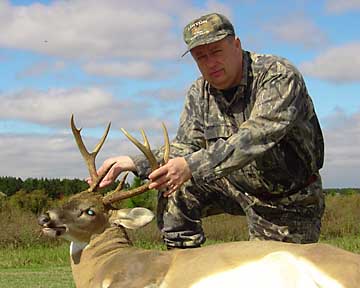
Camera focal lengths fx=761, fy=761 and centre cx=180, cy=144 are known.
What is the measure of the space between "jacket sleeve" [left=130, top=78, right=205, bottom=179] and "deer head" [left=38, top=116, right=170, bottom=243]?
0.79 metres

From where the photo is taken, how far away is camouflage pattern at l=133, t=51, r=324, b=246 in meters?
5.94

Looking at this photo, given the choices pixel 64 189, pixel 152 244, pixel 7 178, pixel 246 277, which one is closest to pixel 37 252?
pixel 152 244

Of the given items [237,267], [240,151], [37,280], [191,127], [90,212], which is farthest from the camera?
[37,280]

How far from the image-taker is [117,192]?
21.1 feet

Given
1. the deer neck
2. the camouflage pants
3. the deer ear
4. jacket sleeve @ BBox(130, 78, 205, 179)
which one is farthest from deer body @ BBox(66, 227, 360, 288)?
jacket sleeve @ BBox(130, 78, 205, 179)

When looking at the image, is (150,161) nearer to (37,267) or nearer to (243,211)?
(243,211)

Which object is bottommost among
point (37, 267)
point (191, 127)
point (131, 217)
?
point (37, 267)

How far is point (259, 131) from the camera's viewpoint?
5.93 m

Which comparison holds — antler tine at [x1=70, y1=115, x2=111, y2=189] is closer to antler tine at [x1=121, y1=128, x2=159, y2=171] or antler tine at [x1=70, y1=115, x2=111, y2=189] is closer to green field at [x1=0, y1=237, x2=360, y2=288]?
antler tine at [x1=121, y1=128, x2=159, y2=171]

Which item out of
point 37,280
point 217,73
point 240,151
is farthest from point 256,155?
point 37,280

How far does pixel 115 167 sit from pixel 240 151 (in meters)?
1.45

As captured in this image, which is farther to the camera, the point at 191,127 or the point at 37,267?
the point at 37,267

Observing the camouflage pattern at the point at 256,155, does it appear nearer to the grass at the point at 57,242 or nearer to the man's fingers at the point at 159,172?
the man's fingers at the point at 159,172

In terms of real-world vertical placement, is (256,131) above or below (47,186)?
above
